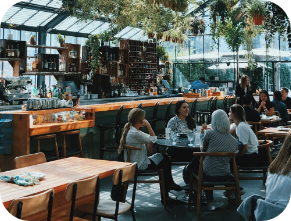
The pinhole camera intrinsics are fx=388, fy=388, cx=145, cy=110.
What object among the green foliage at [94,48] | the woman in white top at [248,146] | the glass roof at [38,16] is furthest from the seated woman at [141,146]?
the glass roof at [38,16]

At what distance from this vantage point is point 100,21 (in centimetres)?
1591

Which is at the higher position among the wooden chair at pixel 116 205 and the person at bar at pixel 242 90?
the person at bar at pixel 242 90

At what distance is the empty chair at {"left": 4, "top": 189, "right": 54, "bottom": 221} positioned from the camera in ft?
8.55

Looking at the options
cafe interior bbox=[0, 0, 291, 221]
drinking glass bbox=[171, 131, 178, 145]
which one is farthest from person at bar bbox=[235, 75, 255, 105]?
drinking glass bbox=[171, 131, 178, 145]

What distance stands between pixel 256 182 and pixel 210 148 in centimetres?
214

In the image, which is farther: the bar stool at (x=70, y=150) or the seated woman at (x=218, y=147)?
the bar stool at (x=70, y=150)

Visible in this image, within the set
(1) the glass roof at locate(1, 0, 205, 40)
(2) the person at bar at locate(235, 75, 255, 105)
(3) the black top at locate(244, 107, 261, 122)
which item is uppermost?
(1) the glass roof at locate(1, 0, 205, 40)

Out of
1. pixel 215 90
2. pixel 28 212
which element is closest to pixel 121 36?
pixel 215 90

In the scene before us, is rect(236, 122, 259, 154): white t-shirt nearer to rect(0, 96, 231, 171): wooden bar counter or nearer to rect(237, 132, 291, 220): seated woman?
rect(237, 132, 291, 220): seated woman

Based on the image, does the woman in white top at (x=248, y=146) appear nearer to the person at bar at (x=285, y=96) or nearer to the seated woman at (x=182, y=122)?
the seated woman at (x=182, y=122)

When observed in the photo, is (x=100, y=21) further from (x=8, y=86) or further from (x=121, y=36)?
(x=8, y=86)

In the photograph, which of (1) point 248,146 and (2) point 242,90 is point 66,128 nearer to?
(1) point 248,146

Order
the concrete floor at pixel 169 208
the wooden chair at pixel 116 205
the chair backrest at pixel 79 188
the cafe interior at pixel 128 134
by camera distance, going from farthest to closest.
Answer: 1. the concrete floor at pixel 169 208
2. the wooden chair at pixel 116 205
3. the cafe interior at pixel 128 134
4. the chair backrest at pixel 79 188

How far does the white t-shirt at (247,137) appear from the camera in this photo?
5.12 metres
